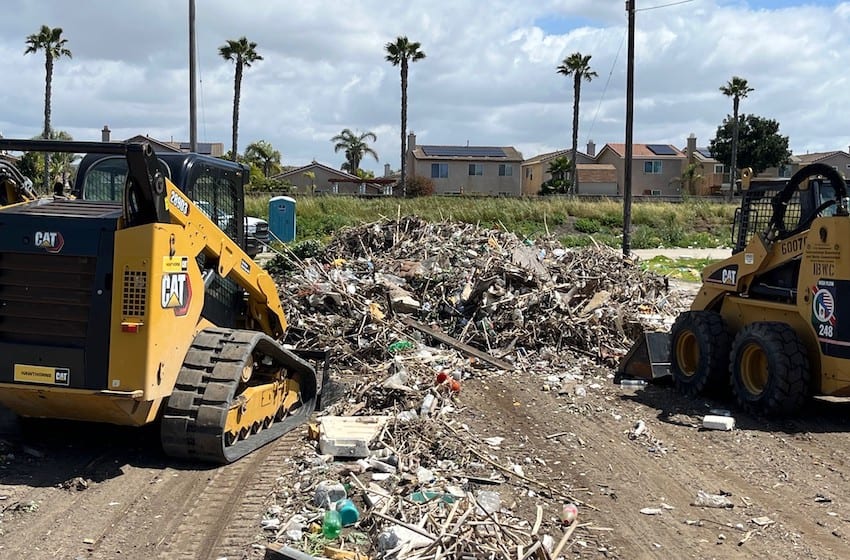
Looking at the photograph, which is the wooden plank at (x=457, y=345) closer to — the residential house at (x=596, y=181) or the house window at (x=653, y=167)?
the residential house at (x=596, y=181)

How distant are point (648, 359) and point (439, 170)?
57724 millimetres

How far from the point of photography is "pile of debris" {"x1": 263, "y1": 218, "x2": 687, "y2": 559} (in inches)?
210

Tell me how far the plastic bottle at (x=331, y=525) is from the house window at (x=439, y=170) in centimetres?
6306

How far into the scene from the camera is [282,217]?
2942 cm

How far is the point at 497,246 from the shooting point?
1472 centimetres

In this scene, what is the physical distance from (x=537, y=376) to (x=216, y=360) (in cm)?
537

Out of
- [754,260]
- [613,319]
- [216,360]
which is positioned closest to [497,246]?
[613,319]

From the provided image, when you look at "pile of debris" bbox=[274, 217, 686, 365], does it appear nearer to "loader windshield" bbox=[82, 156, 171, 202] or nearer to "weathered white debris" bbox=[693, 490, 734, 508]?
"loader windshield" bbox=[82, 156, 171, 202]

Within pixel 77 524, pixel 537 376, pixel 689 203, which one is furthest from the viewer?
pixel 689 203

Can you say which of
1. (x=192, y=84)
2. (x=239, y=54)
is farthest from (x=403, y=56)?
(x=192, y=84)

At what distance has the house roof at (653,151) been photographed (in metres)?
72.8

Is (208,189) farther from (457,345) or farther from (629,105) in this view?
(629,105)

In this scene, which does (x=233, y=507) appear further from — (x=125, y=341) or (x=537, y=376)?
(x=537, y=376)

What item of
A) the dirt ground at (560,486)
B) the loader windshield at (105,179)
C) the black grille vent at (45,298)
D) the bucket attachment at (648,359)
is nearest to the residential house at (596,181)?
the bucket attachment at (648,359)
